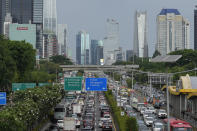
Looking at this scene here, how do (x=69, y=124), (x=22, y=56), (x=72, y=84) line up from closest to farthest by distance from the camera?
1. (x=69, y=124)
2. (x=72, y=84)
3. (x=22, y=56)

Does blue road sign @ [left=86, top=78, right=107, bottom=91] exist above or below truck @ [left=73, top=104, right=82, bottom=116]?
above

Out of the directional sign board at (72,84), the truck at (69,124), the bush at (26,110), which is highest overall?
the directional sign board at (72,84)

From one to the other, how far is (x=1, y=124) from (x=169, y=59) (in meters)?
138

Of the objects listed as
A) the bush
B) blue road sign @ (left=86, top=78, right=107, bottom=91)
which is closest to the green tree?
the bush

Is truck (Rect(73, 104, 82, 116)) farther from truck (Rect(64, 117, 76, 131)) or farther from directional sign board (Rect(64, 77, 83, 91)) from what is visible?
truck (Rect(64, 117, 76, 131))

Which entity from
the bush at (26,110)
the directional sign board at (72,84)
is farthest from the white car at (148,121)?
the bush at (26,110)

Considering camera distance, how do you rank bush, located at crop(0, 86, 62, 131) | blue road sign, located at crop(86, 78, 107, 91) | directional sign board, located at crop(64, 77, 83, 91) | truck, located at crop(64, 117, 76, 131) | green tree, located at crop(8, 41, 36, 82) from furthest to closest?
1. green tree, located at crop(8, 41, 36, 82)
2. directional sign board, located at crop(64, 77, 83, 91)
3. blue road sign, located at crop(86, 78, 107, 91)
4. truck, located at crop(64, 117, 76, 131)
5. bush, located at crop(0, 86, 62, 131)

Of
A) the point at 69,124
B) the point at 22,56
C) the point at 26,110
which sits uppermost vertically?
the point at 22,56

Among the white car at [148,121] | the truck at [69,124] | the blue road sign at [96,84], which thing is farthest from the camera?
the blue road sign at [96,84]

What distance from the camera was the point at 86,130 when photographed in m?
46.3

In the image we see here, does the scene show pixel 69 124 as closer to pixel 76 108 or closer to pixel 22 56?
pixel 76 108

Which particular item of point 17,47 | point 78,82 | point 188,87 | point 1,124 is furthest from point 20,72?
point 1,124

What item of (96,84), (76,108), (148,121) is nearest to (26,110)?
(96,84)

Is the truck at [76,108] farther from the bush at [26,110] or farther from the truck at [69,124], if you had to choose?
the truck at [69,124]
